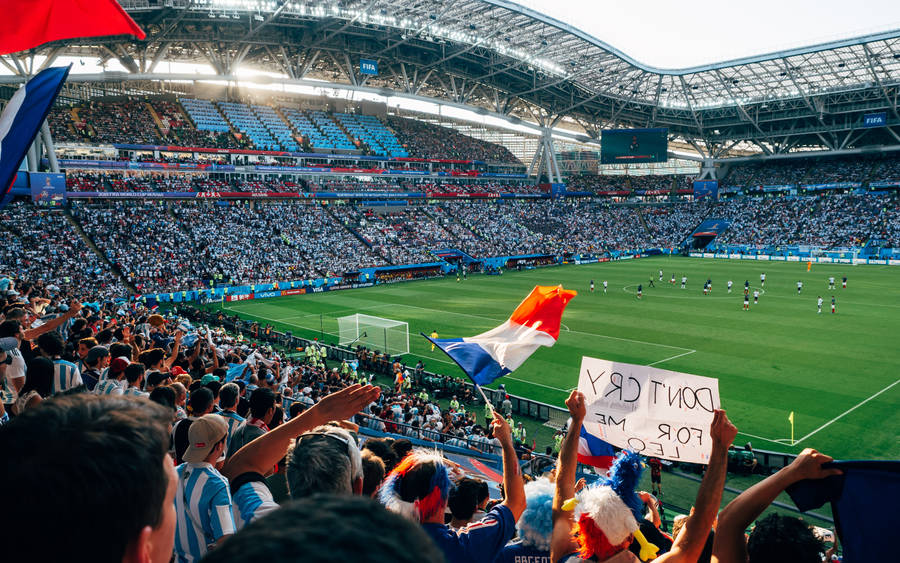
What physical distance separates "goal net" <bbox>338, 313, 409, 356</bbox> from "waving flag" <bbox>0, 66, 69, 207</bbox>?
73.0 feet

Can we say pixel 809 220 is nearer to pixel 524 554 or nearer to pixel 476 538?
pixel 524 554

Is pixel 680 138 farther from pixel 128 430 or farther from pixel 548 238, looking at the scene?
pixel 128 430

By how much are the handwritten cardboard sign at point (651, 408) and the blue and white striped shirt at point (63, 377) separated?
6148 millimetres

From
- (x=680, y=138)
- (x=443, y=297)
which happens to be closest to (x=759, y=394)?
(x=443, y=297)

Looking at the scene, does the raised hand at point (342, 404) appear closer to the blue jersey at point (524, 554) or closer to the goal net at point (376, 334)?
the blue jersey at point (524, 554)

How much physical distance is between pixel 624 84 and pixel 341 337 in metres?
58.9

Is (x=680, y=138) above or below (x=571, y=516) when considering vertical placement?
above

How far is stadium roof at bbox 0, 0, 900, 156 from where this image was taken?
2121 inches

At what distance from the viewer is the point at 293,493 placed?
2.86 m

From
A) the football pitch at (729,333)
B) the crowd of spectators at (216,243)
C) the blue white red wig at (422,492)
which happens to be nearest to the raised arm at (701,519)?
the blue white red wig at (422,492)

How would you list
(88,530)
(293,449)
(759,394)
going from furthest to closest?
(759,394) → (293,449) → (88,530)

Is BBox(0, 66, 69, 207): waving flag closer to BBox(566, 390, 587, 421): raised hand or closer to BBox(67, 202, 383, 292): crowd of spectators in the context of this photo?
BBox(566, 390, 587, 421): raised hand

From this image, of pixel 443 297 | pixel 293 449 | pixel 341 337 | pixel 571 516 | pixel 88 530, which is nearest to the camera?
pixel 88 530

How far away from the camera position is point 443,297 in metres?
46.1
